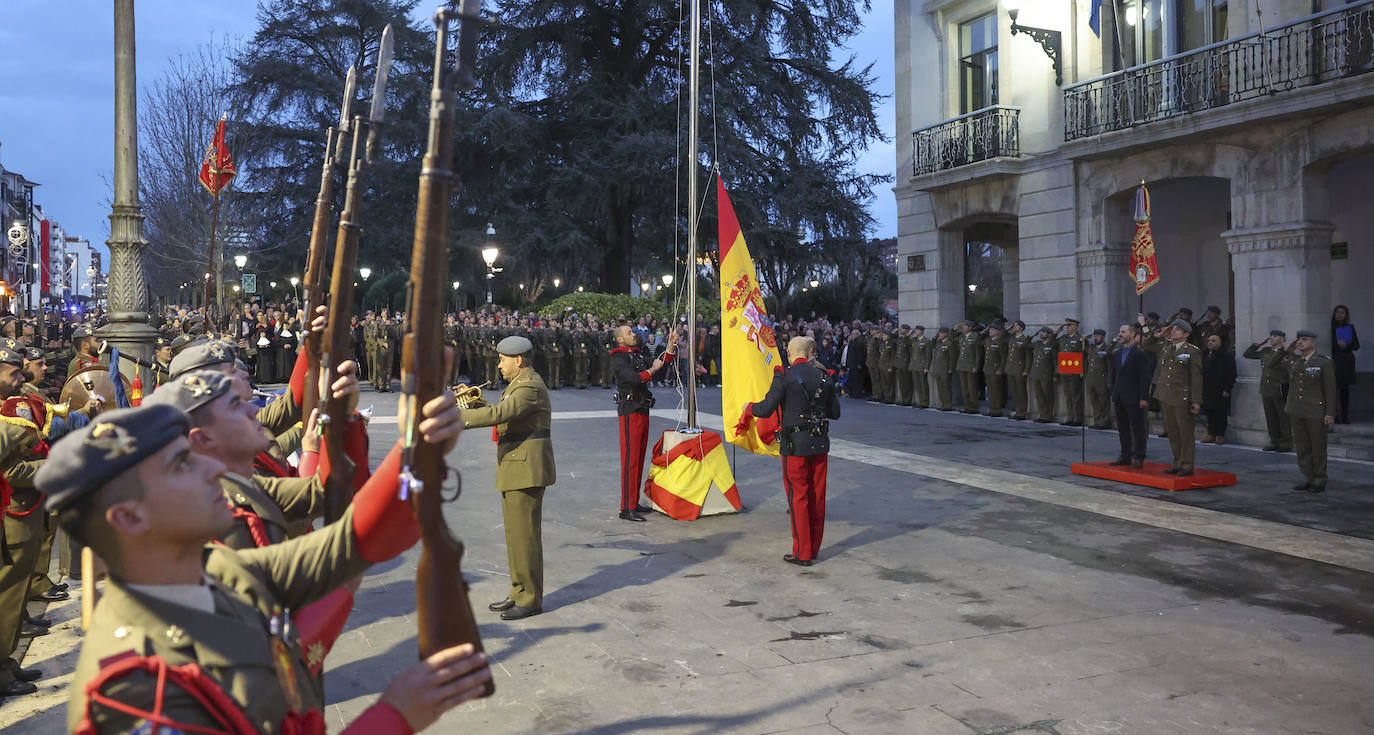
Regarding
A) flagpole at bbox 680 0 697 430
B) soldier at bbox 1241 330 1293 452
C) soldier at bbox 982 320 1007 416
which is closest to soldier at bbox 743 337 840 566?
flagpole at bbox 680 0 697 430

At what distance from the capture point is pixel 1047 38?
19.1 metres

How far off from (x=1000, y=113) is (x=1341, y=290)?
705 centimetres

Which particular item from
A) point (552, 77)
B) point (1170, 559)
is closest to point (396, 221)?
point (552, 77)

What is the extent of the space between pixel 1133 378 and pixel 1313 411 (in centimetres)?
196

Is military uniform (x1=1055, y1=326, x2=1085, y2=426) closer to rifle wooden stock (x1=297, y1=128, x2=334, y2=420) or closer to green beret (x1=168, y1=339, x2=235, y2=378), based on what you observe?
rifle wooden stock (x1=297, y1=128, x2=334, y2=420)

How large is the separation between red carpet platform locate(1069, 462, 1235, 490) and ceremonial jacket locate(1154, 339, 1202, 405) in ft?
2.84

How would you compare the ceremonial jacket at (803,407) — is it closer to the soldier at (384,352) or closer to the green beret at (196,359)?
the green beret at (196,359)

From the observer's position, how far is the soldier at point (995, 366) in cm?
1941

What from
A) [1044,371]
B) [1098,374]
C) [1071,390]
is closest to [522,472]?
[1098,374]

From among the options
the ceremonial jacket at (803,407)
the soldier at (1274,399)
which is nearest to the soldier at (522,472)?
the ceremonial jacket at (803,407)

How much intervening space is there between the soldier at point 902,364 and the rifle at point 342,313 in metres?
19.7

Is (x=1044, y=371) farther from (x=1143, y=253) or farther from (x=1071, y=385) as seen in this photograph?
(x=1143, y=253)

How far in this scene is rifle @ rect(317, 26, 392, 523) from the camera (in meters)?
2.69

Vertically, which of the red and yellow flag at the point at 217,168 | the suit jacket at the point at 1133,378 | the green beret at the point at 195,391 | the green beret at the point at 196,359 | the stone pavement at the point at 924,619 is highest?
the red and yellow flag at the point at 217,168
